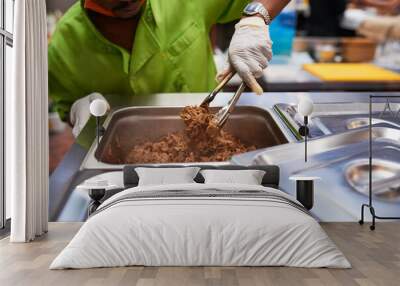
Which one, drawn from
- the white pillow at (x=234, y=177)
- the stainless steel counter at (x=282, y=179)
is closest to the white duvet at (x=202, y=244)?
the white pillow at (x=234, y=177)

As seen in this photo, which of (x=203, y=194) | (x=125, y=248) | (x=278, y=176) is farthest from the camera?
(x=278, y=176)

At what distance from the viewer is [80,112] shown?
6461 millimetres

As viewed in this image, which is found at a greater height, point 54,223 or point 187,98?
point 187,98

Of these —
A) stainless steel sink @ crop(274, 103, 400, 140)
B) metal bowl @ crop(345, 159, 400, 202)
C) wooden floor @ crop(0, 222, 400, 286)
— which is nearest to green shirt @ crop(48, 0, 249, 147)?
stainless steel sink @ crop(274, 103, 400, 140)

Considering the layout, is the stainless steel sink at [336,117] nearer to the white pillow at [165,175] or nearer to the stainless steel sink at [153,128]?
the stainless steel sink at [153,128]

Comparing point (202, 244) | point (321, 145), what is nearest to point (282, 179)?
point (321, 145)

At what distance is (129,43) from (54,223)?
1906 millimetres

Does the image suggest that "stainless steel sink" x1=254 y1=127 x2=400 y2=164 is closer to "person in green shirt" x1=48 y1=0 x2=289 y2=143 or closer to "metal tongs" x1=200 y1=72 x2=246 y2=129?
"metal tongs" x1=200 y1=72 x2=246 y2=129

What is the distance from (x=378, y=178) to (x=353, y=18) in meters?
1.58

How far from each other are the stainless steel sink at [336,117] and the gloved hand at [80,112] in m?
1.85

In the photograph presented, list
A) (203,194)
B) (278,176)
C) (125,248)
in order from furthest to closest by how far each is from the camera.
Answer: (278,176) → (203,194) → (125,248)

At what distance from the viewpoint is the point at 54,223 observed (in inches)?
248

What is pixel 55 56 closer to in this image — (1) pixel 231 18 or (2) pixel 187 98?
(2) pixel 187 98

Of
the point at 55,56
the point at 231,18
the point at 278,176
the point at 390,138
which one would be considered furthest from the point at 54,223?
the point at 390,138
